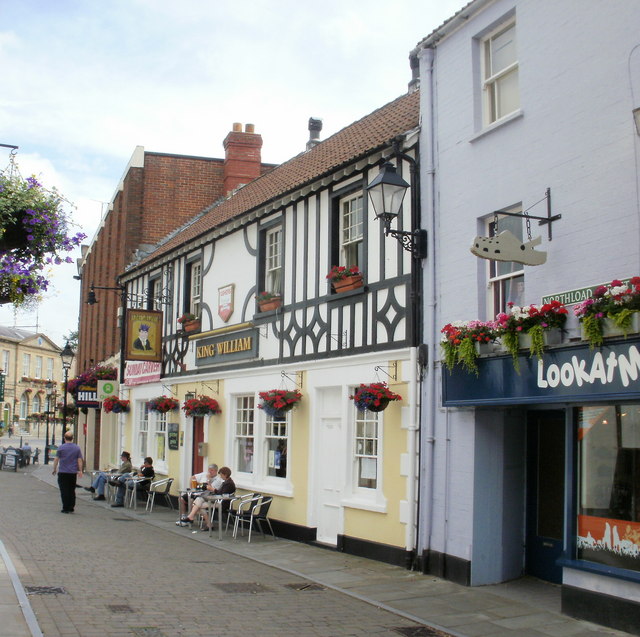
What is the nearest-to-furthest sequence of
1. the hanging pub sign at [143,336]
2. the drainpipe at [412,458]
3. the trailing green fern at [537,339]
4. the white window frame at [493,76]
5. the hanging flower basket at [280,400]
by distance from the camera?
1. the trailing green fern at [537,339]
2. the white window frame at [493,76]
3. the drainpipe at [412,458]
4. the hanging flower basket at [280,400]
5. the hanging pub sign at [143,336]

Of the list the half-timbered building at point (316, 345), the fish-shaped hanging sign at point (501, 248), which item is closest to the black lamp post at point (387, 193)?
the half-timbered building at point (316, 345)

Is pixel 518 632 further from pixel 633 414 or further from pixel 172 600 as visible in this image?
pixel 172 600

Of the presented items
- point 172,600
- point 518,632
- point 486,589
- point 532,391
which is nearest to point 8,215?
point 172,600


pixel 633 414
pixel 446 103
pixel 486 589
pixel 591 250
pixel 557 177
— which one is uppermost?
pixel 446 103

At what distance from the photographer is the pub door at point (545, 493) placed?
10.0 metres

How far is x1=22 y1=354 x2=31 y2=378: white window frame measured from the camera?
263 ft

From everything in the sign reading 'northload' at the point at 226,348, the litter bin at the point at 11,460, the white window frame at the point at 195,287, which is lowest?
the litter bin at the point at 11,460

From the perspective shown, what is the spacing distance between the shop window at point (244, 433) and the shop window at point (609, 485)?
8500 millimetres

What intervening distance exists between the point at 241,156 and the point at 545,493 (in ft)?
61.7

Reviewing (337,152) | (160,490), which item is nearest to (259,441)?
(160,490)

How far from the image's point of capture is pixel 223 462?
54.9 ft

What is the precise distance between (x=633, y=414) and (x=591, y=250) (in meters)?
1.78

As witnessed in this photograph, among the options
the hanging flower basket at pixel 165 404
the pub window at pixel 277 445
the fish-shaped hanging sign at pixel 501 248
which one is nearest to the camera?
the fish-shaped hanging sign at pixel 501 248

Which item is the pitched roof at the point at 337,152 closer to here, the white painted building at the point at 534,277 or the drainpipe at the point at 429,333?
the drainpipe at the point at 429,333
